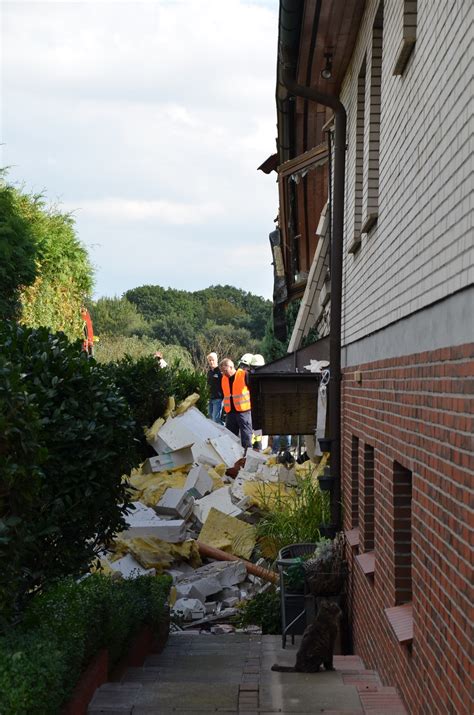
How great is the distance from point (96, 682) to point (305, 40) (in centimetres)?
624

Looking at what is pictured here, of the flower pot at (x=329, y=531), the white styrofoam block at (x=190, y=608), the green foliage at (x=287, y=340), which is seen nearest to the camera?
the flower pot at (x=329, y=531)

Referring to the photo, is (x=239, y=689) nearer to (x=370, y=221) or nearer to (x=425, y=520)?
(x=425, y=520)

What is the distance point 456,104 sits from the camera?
4.51 meters

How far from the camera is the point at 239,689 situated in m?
7.05

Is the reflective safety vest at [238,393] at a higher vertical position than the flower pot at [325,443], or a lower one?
higher

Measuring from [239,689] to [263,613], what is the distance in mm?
4435

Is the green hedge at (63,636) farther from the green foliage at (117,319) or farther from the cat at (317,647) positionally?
the green foliage at (117,319)

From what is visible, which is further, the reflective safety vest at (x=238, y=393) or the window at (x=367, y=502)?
the reflective safety vest at (x=238, y=393)

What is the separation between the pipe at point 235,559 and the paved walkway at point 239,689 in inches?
118

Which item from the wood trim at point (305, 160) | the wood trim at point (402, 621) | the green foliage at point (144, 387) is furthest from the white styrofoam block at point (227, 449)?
the wood trim at point (402, 621)

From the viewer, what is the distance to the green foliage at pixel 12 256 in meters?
15.4

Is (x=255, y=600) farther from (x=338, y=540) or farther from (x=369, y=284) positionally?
(x=369, y=284)

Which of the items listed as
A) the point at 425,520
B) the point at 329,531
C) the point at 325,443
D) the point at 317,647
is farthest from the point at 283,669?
the point at 325,443

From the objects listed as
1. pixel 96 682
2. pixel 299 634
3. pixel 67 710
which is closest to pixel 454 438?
pixel 67 710
